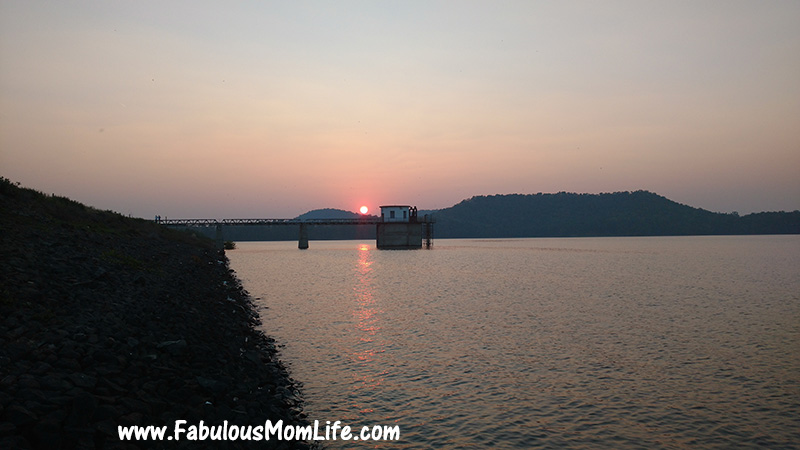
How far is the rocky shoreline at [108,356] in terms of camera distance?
9008mm

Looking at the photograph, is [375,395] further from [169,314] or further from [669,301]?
[669,301]

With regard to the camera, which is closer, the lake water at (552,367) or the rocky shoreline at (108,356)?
the rocky shoreline at (108,356)

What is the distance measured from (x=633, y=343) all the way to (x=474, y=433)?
14.7m

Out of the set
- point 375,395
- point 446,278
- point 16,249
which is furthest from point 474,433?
point 446,278

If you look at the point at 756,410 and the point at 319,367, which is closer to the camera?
the point at 756,410

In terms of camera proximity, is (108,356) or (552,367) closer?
(108,356)

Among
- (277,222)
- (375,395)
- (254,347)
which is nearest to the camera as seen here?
(375,395)

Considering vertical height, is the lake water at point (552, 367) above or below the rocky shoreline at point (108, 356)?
below

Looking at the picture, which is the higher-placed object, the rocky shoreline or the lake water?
the rocky shoreline

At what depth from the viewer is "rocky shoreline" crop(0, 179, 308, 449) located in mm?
9008

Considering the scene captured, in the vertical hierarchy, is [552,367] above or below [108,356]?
below

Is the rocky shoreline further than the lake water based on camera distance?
No

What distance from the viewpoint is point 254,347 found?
22.5 metres

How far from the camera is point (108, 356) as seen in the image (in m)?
12.3
